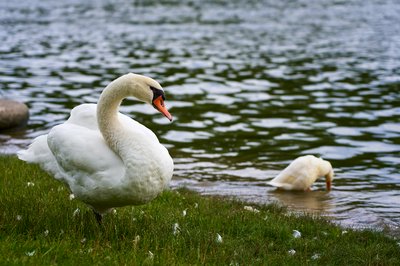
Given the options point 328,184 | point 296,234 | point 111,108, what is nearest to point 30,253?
point 111,108

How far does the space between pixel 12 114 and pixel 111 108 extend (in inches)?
438

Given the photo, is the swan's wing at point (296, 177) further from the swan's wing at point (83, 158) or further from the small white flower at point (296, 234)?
the swan's wing at point (83, 158)

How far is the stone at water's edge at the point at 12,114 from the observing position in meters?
18.8

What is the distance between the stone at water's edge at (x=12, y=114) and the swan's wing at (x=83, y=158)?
34.7 ft

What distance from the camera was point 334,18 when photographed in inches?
1849

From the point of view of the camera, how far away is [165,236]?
27.3 ft

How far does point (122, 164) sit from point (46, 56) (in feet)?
82.5

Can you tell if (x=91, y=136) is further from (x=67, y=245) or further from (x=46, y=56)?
(x=46, y=56)

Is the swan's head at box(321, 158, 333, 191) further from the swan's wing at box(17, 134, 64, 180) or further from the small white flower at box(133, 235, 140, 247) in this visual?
the small white flower at box(133, 235, 140, 247)

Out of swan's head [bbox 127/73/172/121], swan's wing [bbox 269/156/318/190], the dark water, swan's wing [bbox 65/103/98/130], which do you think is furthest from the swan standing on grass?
swan's wing [bbox 269/156/318/190]

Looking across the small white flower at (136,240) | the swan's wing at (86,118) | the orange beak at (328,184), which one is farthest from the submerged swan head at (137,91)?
the orange beak at (328,184)

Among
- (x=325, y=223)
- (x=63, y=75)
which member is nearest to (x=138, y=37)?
(x=63, y=75)

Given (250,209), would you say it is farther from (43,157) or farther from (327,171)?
(327,171)

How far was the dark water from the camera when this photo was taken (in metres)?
15.1
